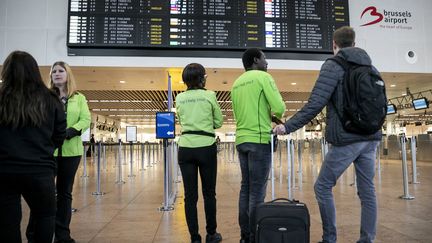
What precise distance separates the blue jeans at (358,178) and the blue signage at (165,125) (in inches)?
87.1

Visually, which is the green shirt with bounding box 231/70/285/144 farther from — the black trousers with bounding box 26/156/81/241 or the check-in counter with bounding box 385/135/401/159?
the check-in counter with bounding box 385/135/401/159

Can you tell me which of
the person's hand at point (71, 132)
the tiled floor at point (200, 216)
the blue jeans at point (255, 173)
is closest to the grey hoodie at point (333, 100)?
the blue jeans at point (255, 173)

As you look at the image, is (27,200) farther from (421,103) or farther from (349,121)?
(421,103)

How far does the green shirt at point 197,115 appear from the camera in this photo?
9.34 feet

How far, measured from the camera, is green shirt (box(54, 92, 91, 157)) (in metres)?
2.91

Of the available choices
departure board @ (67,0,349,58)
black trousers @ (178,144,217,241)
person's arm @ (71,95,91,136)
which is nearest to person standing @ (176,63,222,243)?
black trousers @ (178,144,217,241)

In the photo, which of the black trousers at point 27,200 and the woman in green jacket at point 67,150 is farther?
the woman in green jacket at point 67,150

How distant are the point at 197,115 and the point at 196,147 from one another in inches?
9.9

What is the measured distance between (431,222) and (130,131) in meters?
7.07

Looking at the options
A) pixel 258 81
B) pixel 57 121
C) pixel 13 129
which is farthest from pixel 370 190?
pixel 13 129

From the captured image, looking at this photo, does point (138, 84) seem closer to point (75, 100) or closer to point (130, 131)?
point (130, 131)

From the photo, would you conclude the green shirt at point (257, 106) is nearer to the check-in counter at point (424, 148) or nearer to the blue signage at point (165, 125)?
the blue signage at point (165, 125)

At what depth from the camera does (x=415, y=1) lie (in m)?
8.66

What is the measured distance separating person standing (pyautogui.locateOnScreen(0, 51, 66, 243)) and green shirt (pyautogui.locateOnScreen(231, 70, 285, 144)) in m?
1.32
